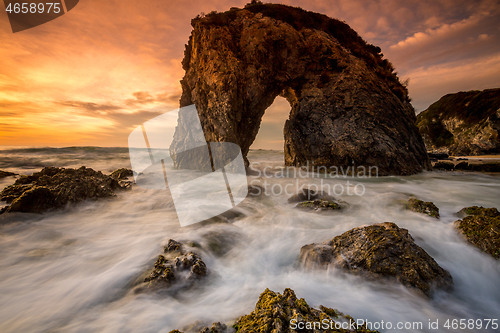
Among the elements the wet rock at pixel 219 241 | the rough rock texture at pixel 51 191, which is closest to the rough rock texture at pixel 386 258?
the wet rock at pixel 219 241

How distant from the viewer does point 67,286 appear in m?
2.53

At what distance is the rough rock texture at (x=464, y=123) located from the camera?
20.2 meters

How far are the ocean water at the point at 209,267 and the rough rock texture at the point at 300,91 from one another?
434cm

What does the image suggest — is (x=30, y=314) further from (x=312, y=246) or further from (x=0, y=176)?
(x=0, y=176)

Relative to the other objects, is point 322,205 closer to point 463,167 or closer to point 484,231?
point 484,231

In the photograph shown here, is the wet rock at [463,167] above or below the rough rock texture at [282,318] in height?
above

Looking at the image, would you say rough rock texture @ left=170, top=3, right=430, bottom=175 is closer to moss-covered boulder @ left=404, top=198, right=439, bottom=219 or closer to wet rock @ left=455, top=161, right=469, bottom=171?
wet rock @ left=455, top=161, right=469, bottom=171

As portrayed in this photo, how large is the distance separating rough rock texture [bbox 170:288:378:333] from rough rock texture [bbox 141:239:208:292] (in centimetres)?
104

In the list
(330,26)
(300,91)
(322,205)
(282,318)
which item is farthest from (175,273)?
(330,26)

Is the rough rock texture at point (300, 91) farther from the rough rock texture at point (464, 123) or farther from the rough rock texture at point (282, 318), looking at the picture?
the rough rock texture at point (464, 123)

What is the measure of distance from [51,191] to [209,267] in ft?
15.5

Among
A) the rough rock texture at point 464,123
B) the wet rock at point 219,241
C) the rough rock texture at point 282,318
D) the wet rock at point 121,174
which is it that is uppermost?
the rough rock texture at point 464,123

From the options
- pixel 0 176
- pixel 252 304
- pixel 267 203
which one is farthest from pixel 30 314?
pixel 0 176

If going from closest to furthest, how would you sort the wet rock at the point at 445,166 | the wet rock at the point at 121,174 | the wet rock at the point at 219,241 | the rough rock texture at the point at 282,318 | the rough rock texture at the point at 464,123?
the rough rock texture at the point at 282,318 < the wet rock at the point at 219,241 < the wet rock at the point at 121,174 < the wet rock at the point at 445,166 < the rough rock texture at the point at 464,123
